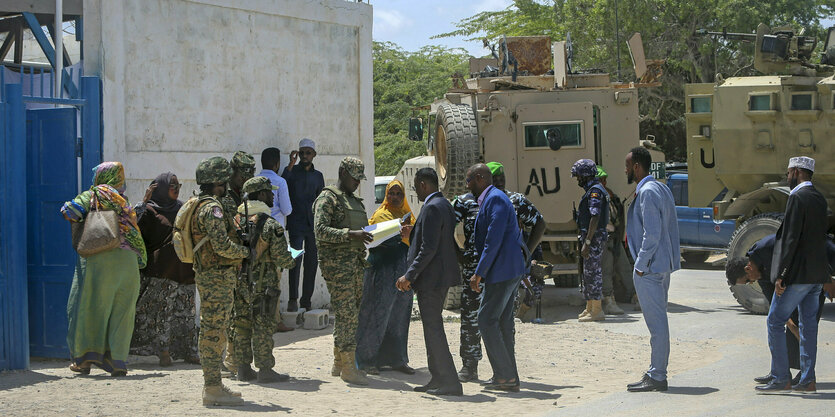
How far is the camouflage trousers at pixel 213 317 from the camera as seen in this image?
270 inches

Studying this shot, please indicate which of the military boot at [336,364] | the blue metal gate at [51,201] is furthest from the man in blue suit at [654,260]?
the blue metal gate at [51,201]

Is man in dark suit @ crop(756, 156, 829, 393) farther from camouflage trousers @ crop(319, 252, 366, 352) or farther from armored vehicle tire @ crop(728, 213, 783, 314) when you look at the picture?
armored vehicle tire @ crop(728, 213, 783, 314)

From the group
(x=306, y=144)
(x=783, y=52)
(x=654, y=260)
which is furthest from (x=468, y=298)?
(x=783, y=52)

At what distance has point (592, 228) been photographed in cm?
1130

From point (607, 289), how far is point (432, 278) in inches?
205

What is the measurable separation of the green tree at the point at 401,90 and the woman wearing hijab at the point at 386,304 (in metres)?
16.8

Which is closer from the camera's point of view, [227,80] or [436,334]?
[436,334]

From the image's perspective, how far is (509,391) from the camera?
771cm

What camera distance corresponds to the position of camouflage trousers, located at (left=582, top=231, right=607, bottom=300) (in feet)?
37.6

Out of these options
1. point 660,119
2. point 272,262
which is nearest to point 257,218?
point 272,262

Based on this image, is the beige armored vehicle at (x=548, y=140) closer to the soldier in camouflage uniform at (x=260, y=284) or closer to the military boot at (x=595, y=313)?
the military boot at (x=595, y=313)

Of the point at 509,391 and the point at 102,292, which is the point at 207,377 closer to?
the point at 102,292

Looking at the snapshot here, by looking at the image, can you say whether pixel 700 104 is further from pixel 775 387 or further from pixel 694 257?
pixel 694 257

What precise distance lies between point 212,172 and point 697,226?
42.1 ft
